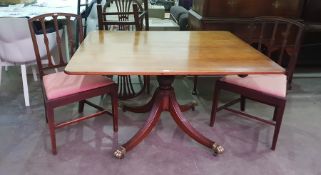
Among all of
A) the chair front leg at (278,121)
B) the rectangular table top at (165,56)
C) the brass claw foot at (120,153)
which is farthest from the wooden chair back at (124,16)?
the chair front leg at (278,121)

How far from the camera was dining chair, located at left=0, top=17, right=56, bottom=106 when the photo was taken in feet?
7.64

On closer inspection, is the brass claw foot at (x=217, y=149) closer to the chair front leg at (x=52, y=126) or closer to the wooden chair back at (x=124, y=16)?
A: the chair front leg at (x=52, y=126)

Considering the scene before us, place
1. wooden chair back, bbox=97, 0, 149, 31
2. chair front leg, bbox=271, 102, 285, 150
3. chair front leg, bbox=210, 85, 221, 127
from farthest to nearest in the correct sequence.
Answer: wooden chair back, bbox=97, 0, 149, 31 < chair front leg, bbox=210, 85, 221, 127 < chair front leg, bbox=271, 102, 285, 150

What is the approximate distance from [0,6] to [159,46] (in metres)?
2.45

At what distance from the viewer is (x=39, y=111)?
2498mm

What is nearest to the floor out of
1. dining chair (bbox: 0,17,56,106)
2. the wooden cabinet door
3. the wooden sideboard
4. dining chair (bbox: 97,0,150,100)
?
dining chair (bbox: 97,0,150,100)

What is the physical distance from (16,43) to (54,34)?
0.34 metres

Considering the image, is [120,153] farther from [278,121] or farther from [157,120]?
[278,121]

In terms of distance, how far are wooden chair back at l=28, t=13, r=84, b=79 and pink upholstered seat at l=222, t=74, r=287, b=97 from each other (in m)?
1.25

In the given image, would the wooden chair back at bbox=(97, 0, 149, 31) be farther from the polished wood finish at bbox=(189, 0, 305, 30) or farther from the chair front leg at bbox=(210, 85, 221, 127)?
the chair front leg at bbox=(210, 85, 221, 127)

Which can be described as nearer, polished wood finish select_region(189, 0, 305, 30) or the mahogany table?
the mahogany table

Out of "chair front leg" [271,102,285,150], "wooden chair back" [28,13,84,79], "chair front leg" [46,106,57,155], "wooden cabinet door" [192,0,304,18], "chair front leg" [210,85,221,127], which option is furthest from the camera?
"wooden cabinet door" [192,0,304,18]

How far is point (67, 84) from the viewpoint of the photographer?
1.92m

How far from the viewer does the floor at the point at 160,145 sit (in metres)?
1.84
